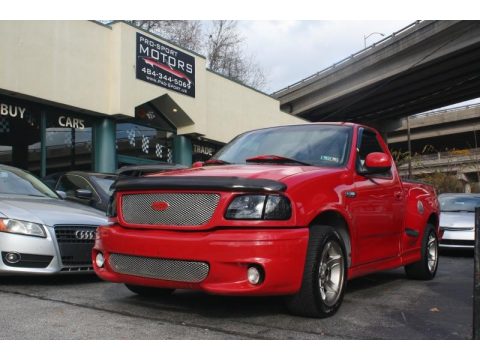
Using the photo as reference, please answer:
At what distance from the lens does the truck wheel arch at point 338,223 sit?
172 inches

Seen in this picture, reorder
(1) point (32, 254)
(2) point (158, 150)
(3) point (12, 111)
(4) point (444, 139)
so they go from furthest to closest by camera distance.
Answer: (4) point (444, 139), (2) point (158, 150), (3) point (12, 111), (1) point (32, 254)

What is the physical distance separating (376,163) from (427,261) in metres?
2.18

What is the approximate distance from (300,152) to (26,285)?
3052 millimetres

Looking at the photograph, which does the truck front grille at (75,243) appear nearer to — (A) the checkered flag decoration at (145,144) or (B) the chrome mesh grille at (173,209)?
(B) the chrome mesh grille at (173,209)

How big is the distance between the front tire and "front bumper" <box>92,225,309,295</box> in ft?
0.41

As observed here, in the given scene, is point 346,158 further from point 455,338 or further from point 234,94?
point 234,94

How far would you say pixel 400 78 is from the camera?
35.6 meters

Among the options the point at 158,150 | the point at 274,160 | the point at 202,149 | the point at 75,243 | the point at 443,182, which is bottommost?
the point at 75,243

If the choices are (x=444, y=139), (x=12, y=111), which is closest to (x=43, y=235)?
(x=12, y=111)

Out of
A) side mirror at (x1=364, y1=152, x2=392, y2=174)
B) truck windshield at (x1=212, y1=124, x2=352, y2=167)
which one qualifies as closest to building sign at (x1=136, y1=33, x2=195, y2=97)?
truck windshield at (x1=212, y1=124, x2=352, y2=167)

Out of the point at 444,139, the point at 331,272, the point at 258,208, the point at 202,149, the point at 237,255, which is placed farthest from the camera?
the point at 444,139

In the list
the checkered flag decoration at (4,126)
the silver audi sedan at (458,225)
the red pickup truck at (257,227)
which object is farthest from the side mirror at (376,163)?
the checkered flag decoration at (4,126)

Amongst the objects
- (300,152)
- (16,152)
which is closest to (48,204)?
(300,152)

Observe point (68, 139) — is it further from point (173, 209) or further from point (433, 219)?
point (173, 209)
